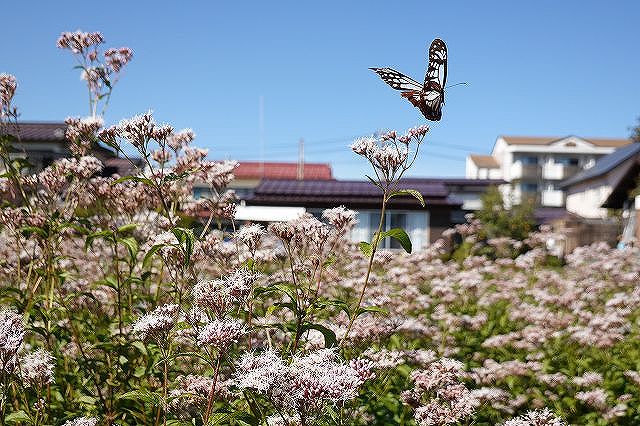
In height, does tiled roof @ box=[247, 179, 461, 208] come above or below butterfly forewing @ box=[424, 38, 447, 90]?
below

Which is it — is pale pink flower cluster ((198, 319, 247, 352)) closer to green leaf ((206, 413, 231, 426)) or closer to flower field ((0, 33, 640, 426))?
flower field ((0, 33, 640, 426))

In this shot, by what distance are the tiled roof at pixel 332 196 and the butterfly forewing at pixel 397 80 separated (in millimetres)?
24029

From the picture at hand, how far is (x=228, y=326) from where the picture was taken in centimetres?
244

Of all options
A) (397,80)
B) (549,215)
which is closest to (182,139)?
(397,80)

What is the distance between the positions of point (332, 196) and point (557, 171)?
173ft

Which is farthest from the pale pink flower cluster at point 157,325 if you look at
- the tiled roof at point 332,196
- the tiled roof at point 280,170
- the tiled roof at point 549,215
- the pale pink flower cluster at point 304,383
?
the tiled roof at point 280,170

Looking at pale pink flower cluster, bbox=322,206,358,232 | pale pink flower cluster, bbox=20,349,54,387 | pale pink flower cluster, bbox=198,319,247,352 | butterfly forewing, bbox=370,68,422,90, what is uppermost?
butterfly forewing, bbox=370,68,422,90

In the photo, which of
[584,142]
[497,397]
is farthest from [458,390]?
[584,142]

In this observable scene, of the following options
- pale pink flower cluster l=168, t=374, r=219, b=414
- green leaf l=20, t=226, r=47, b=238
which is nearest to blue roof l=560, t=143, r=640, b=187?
green leaf l=20, t=226, r=47, b=238

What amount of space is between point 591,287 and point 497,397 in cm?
526

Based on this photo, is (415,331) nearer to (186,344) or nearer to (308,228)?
(186,344)

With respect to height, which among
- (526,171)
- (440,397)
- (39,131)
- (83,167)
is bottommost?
(440,397)

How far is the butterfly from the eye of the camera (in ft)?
12.4

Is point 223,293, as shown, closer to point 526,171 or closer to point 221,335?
point 221,335
